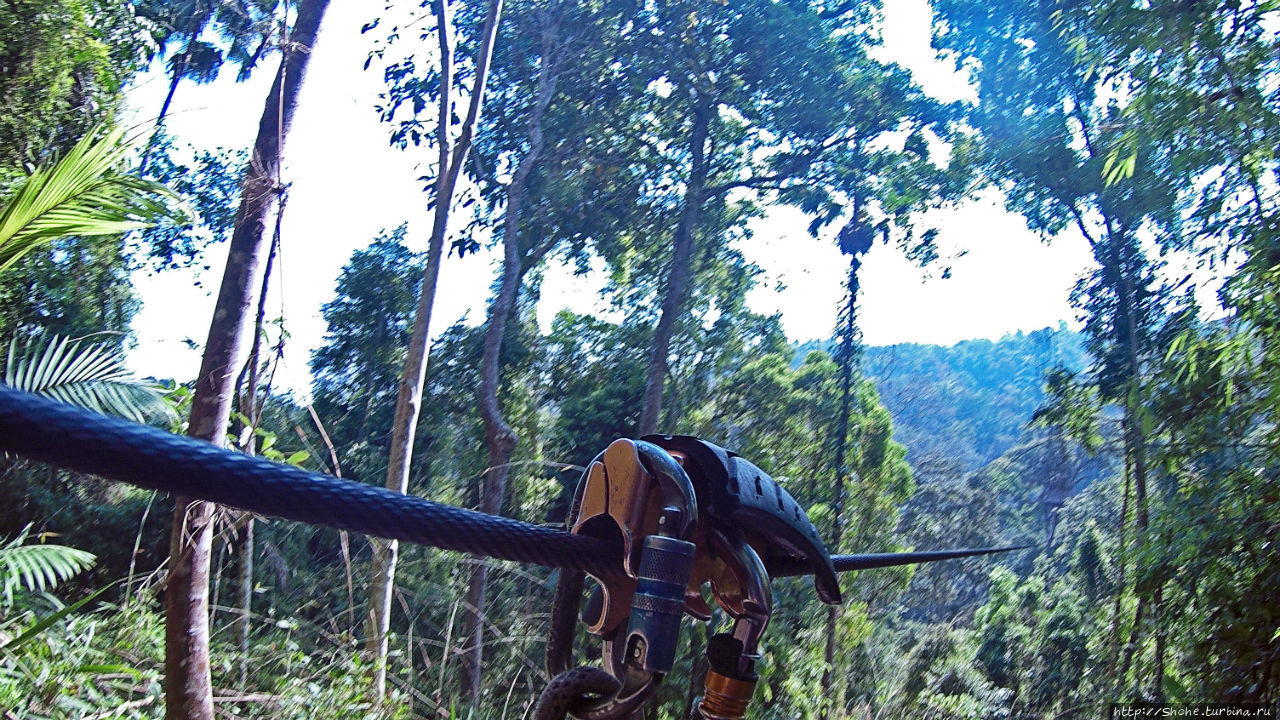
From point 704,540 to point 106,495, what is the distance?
1005 cm

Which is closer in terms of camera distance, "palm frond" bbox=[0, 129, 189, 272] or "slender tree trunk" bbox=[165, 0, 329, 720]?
"palm frond" bbox=[0, 129, 189, 272]

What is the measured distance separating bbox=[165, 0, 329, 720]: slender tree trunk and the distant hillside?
8930mm

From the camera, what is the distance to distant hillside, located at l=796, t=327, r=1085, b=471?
1184cm

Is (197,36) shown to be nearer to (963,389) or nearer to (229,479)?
(229,479)

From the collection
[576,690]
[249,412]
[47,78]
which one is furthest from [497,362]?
[576,690]

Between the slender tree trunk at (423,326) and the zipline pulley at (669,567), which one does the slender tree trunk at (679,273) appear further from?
the zipline pulley at (669,567)

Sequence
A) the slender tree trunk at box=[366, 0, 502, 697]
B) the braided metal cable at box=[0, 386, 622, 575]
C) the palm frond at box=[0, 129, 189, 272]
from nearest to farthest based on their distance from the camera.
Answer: the braided metal cable at box=[0, 386, 622, 575], the palm frond at box=[0, 129, 189, 272], the slender tree trunk at box=[366, 0, 502, 697]

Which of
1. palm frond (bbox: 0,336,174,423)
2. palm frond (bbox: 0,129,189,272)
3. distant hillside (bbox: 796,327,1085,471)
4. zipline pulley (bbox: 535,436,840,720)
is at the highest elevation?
distant hillside (bbox: 796,327,1085,471)

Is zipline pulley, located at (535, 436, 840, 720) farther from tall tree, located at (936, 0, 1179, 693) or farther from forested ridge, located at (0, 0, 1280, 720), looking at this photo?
tall tree, located at (936, 0, 1179, 693)

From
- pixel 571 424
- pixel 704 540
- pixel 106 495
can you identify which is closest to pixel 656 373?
pixel 571 424

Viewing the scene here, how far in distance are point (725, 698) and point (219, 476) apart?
326 millimetres

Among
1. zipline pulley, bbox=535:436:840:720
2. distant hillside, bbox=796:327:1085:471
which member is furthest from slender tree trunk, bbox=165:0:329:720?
distant hillside, bbox=796:327:1085:471

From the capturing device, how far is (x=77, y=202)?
70.9 inches

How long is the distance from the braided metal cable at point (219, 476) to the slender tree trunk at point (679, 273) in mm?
8416
